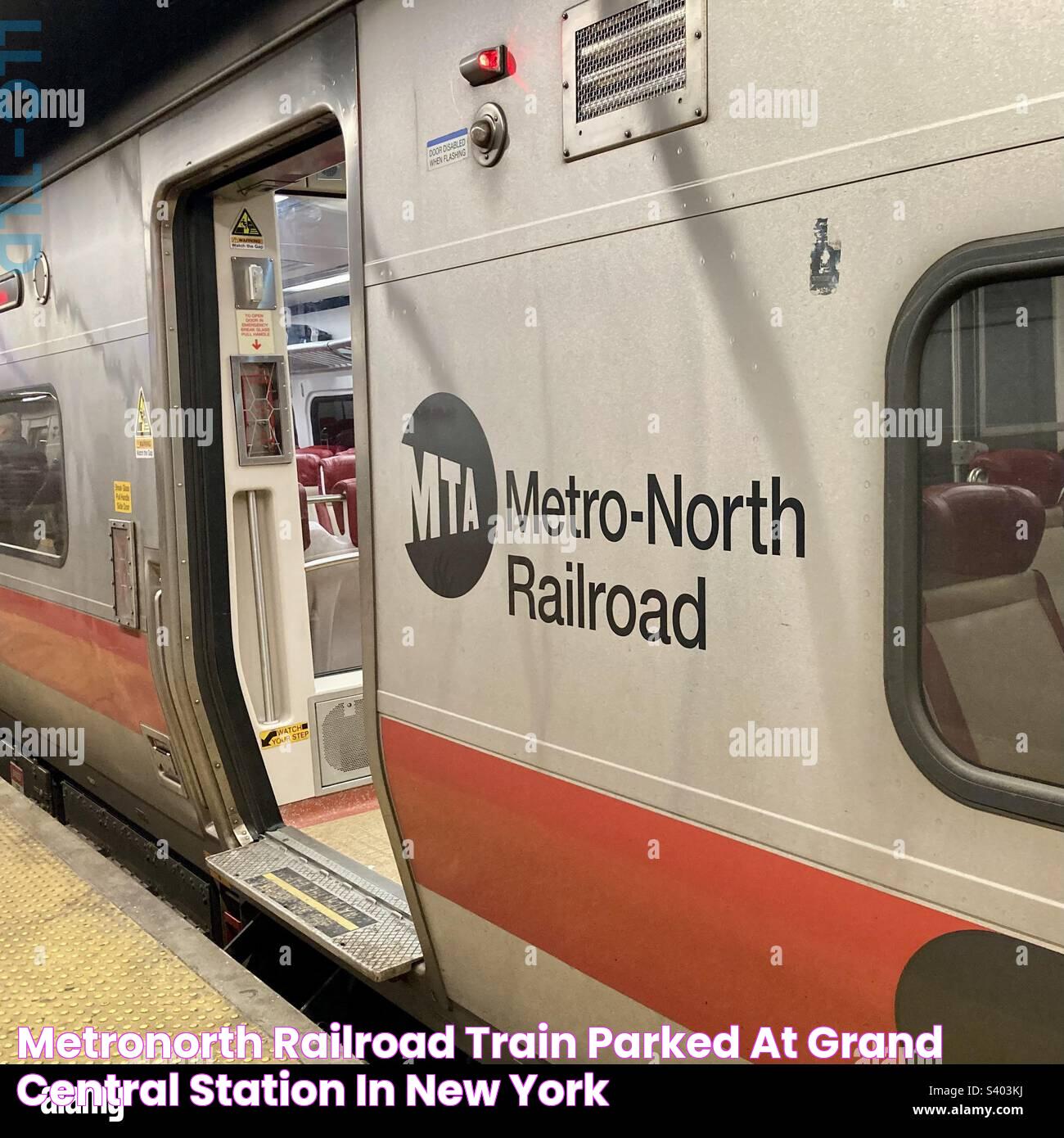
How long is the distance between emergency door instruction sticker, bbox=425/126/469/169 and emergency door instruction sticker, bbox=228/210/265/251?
1628 mm

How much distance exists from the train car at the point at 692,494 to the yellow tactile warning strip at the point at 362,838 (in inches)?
8.6

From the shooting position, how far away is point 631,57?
2000 mm

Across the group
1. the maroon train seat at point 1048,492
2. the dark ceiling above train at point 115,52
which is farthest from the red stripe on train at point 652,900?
the dark ceiling above train at point 115,52

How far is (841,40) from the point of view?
1667mm

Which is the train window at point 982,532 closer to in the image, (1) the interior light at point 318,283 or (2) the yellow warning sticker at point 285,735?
(2) the yellow warning sticker at point 285,735

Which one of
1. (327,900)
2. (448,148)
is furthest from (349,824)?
(448,148)

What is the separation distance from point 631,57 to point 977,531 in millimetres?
1061

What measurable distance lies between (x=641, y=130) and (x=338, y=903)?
236cm

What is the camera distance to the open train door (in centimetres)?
304

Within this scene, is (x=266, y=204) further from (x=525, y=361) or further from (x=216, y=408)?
(x=525, y=361)

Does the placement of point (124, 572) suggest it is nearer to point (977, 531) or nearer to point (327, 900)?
point (327, 900)

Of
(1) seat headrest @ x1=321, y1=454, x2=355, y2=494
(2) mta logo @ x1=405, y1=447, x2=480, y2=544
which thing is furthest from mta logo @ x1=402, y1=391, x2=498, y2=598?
(1) seat headrest @ x1=321, y1=454, x2=355, y2=494

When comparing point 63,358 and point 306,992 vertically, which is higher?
point 63,358

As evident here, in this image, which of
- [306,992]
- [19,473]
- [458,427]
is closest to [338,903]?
[306,992]
